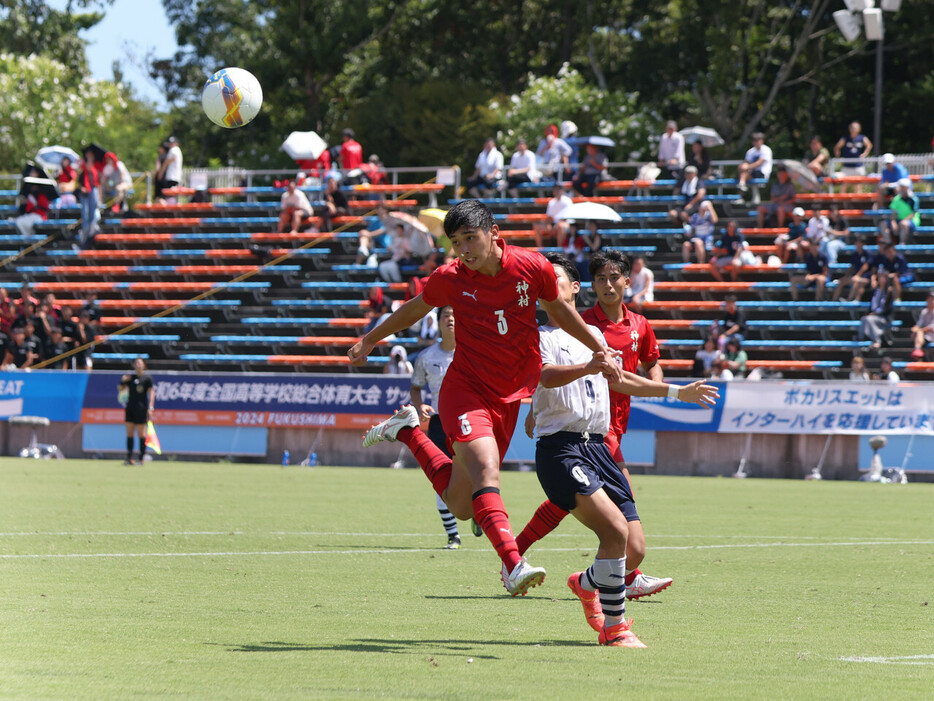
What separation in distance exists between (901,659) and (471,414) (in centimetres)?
259

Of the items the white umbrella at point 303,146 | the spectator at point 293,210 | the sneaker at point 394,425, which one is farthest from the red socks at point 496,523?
the white umbrella at point 303,146

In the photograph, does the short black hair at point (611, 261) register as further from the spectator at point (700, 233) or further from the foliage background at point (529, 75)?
the foliage background at point (529, 75)

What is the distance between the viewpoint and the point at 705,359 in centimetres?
2742

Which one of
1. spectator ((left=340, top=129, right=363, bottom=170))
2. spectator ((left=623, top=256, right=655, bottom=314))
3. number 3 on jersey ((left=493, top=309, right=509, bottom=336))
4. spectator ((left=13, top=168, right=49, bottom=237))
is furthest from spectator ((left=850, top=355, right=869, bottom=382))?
spectator ((left=13, top=168, right=49, bottom=237))

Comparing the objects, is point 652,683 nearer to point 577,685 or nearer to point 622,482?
point 577,685

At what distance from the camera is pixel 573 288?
8.56 metres

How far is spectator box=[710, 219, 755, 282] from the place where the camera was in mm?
30578

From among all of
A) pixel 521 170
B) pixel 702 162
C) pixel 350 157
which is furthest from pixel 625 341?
pixel 350 157

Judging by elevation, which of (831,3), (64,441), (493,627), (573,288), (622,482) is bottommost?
(64,441)

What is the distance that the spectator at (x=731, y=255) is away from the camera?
3058 centimetres

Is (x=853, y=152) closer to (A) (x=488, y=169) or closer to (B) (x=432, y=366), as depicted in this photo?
(A) (x=488, y=169)

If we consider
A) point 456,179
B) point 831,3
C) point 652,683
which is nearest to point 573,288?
point 652,683

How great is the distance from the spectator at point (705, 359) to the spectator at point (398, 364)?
565 cm

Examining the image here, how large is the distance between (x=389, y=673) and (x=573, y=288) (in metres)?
2.97
